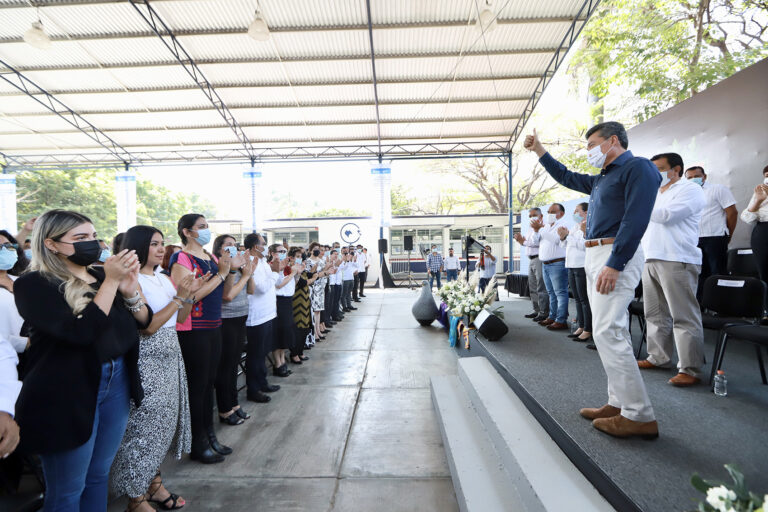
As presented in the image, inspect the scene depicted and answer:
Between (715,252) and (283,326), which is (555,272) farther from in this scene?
(283,326)

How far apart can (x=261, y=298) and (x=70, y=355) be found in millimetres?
2179

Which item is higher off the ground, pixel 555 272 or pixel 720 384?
pixel 555 272

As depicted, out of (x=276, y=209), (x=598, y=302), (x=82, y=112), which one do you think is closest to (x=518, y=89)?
(x=598, y=302)

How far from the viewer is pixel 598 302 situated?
6.95ft

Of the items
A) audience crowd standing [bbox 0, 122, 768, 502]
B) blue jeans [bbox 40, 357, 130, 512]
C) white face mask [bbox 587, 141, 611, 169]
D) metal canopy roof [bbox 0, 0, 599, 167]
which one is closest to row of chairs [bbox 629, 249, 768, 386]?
audience crowd standing [bbox 0, 122, 768, 502]

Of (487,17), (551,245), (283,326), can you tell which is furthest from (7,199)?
(551,245)

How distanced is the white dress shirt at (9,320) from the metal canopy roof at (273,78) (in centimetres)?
918

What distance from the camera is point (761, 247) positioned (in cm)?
382

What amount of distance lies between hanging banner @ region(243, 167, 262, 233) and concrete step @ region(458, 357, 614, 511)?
13.0m

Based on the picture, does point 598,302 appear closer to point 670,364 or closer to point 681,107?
point 670,364

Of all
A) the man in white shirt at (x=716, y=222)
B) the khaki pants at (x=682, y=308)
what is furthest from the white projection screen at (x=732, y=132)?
the khaki pants at (x=682, y=308)

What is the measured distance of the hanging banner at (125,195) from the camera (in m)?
14.1

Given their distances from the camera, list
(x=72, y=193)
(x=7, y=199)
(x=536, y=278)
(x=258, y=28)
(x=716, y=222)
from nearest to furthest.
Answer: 1. (x=716, y=222)
2. (x=536, y=278)
3. (x=258, y=28)
4. (x=7, y=199)
5. (x=72, y=193)

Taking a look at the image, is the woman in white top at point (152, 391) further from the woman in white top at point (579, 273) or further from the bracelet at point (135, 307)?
the woman in white top at point (579, 273)
